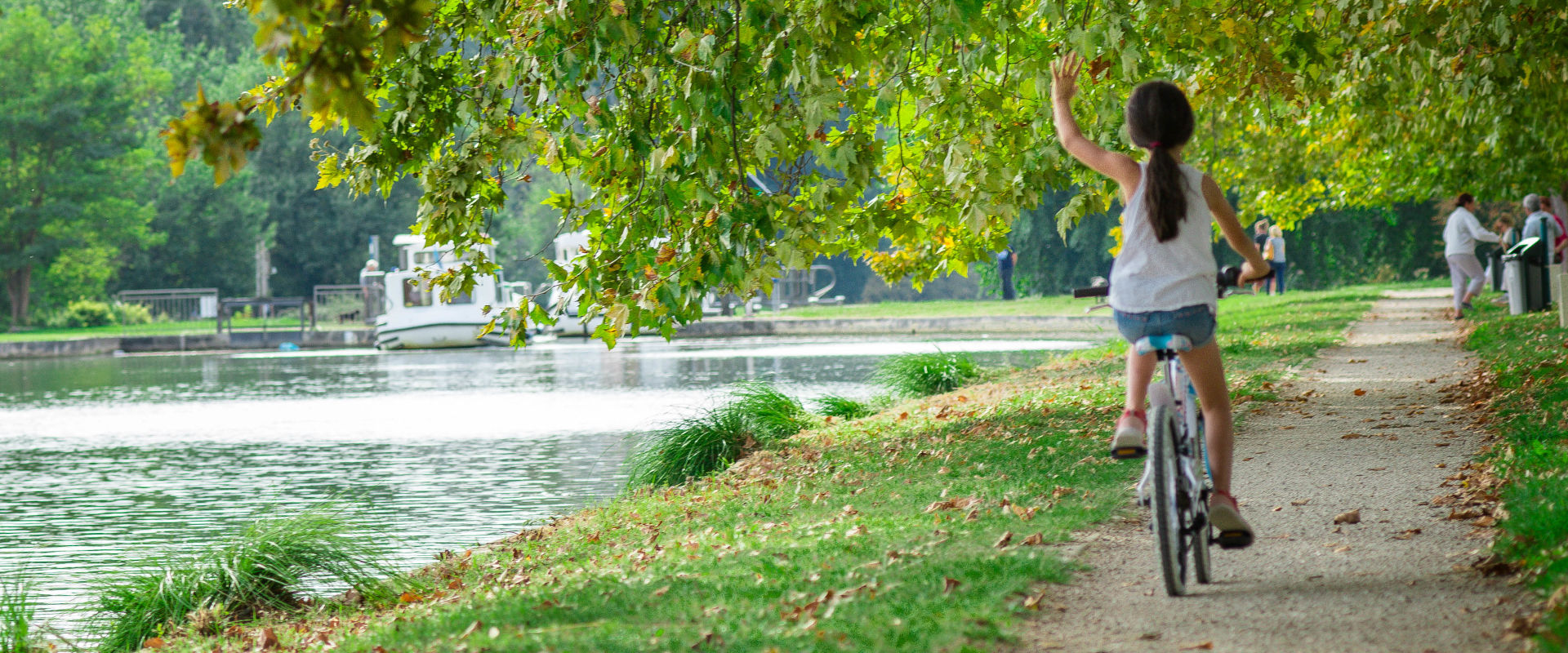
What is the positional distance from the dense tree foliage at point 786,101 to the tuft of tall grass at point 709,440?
1.94 meters

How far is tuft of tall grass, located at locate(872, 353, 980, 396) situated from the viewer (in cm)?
1627

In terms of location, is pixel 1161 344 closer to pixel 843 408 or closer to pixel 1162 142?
pixel 1162 142

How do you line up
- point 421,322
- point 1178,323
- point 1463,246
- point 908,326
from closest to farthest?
point 1178,323 → point 1463,246 → point 421,322 → point 908,326

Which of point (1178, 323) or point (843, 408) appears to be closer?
point (1178, 323)

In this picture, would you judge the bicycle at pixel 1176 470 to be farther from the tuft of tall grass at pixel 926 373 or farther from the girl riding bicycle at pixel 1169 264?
the tuft of tall grass at pixel 926 373

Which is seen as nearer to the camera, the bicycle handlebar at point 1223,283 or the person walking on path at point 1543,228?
the bicycle handlebar at point 1223,283

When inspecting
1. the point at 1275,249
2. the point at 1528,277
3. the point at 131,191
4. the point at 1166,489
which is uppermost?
the point at 131,191

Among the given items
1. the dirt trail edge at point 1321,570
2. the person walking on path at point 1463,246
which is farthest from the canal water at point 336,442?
the person walking on path at point 1463,246

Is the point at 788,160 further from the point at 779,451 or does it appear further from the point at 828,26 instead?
the point at 779,451

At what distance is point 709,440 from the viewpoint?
11281mm

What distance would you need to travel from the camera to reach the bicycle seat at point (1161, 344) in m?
4.63

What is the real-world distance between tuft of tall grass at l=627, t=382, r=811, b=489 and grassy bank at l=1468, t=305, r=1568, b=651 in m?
5.49

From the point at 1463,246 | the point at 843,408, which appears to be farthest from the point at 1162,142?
the point at 1463,246

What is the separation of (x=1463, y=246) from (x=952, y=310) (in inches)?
863
